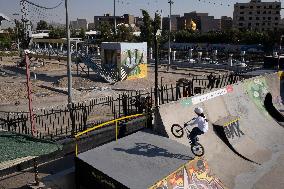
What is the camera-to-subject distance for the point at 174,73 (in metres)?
38.5

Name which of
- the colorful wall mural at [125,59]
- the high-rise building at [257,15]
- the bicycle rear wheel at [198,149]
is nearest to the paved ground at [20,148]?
the bicycle rear wheel at [198,149]

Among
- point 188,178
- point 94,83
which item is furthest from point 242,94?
point 94,83

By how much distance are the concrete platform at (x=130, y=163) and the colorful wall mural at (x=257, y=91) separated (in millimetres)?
8828

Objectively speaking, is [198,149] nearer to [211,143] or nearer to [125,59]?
[211,143]

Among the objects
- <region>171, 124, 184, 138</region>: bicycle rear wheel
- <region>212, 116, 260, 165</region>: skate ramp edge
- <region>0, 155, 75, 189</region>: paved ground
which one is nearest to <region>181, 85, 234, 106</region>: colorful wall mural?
<region>212, 116, 260, 165</region>: skate ramp edge

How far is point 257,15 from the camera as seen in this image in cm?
12531

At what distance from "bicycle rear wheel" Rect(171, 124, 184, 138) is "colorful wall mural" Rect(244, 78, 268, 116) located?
7.62 meters

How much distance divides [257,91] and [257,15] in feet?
390

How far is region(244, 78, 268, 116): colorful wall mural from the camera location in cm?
1734

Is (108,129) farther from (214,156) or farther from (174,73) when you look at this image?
Answer: (174,73)

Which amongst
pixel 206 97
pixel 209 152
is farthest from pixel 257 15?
pixel 209 152

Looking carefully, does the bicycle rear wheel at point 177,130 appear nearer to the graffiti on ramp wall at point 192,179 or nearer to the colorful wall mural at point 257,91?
the graffiti on ramp wall at point 192,179

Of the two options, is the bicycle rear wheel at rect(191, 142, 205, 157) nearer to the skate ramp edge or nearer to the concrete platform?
the concrete platform

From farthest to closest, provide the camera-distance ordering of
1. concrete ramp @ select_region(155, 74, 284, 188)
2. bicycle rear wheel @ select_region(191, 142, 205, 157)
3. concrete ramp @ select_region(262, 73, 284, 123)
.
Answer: concrete ramp @ select_region(262, 73, 284, 123), concrete ramp @ select_region(155, 74, 284, 188), bicycle rear wheel @ select_region(191, 142, 205, 157)
